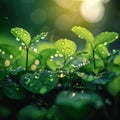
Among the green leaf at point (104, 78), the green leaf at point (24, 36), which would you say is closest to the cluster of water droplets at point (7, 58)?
the green leaf at point (24, 36)

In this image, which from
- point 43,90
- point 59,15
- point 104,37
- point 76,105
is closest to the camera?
point 76,105

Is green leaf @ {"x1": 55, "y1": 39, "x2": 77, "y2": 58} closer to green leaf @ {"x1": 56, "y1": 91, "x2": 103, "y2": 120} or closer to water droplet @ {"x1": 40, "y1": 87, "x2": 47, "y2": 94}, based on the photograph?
water droplet @ {"x1": 40, "y1": 87, "x2": 47, "y2": 94}

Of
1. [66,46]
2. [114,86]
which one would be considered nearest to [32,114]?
[114,86]

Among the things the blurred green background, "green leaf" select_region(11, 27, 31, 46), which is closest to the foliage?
"green leaf" select_region(11, 27, 31, 46)

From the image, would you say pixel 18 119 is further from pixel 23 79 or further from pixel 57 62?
pixel 57 62

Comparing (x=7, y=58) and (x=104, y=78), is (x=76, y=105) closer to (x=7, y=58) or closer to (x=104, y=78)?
(x=104, y=78)
